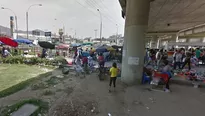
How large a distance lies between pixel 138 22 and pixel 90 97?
522 cm

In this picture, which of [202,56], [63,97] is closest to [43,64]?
[63,97]

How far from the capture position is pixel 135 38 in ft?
25.9

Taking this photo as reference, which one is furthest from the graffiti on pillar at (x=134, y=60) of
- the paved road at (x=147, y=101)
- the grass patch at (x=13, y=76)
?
the grass patch at (x=13, y=76)

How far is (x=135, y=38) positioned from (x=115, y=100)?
4.05 metres

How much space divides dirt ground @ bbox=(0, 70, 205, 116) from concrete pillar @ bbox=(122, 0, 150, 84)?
1.00 meters

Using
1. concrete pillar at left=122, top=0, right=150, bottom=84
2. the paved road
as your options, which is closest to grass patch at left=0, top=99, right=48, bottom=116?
the paved road

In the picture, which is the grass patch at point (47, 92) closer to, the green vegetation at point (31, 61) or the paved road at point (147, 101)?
the paved road at point (147, 101)

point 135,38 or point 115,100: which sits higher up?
point 135,38

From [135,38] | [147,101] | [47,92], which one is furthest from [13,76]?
Result: [147,101]

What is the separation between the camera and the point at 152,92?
6.96 meters

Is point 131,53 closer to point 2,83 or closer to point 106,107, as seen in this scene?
point 106,107

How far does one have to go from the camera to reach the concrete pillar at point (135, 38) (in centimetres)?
784

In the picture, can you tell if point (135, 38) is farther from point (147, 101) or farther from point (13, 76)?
point (13, 76)

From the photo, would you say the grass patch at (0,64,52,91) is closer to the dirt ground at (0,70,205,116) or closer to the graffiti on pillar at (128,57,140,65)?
the dirt ground at (0,70,205,116)
